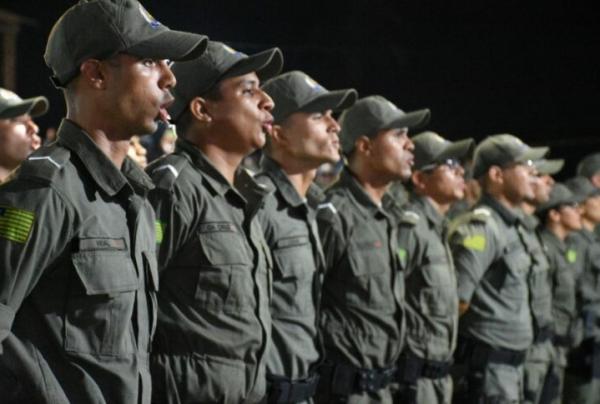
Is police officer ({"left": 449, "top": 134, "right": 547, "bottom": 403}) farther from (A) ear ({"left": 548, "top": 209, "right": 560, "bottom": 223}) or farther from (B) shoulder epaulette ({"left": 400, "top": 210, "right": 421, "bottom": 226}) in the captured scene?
(A) ear ({"left": 548, "top": 209, "right": 560, "bottom": 223})

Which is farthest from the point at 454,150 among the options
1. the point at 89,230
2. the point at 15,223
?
the point at 15,223

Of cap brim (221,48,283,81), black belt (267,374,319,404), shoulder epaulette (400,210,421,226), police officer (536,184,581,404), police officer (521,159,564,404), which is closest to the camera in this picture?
cap brim (221,48,283,81)

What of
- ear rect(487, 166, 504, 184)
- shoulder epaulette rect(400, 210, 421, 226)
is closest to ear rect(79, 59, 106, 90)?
shoulder epaulette rect(400, 210, 421, 226)

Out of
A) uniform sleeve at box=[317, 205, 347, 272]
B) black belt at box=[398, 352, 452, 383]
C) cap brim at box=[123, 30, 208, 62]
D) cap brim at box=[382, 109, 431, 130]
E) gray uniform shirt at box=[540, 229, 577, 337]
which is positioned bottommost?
gray uniform shirt at box=[540, 229, 577, 337]

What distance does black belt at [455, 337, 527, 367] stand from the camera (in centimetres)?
561

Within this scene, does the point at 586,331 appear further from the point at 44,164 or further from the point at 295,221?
the point at 44,164

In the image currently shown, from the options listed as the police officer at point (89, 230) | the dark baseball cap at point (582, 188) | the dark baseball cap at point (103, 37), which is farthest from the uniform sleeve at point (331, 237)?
the dark baseball cap at point (582, 188)

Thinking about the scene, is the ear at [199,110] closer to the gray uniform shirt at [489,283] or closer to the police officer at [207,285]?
the police officer at [207,285]

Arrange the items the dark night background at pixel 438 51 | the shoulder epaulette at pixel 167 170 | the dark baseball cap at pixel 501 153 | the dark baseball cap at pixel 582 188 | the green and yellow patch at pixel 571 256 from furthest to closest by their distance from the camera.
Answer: the dark baseball cap at pixel 582 188
the green and yellow patch at pixel 571 256
the dark baseball cap at pixel 501 153
the dark night background at pixel 438 51
the shoulder epaulette at pixel 167 170

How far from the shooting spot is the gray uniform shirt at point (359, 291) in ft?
14.4

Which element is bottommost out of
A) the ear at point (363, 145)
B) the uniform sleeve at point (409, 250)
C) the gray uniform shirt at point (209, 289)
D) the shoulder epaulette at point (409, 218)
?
the uniform sleeve at point (409, 250)

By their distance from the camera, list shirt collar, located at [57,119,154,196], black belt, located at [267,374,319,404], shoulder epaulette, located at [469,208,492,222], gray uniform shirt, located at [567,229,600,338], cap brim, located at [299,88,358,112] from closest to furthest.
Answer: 1. shirt collar, located at [57,119,154,196]
2. black belt, located at [267,374,319,404]
3. cap brim, located at [299,88,358,112]
4. shoulder epaulette, located at [469,208,492,222]
5. gray uniform shirt, located at [567,229,600,338]

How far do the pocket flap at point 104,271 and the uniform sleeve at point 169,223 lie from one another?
2.24ft

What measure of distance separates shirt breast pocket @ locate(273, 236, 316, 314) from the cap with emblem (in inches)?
51.8
